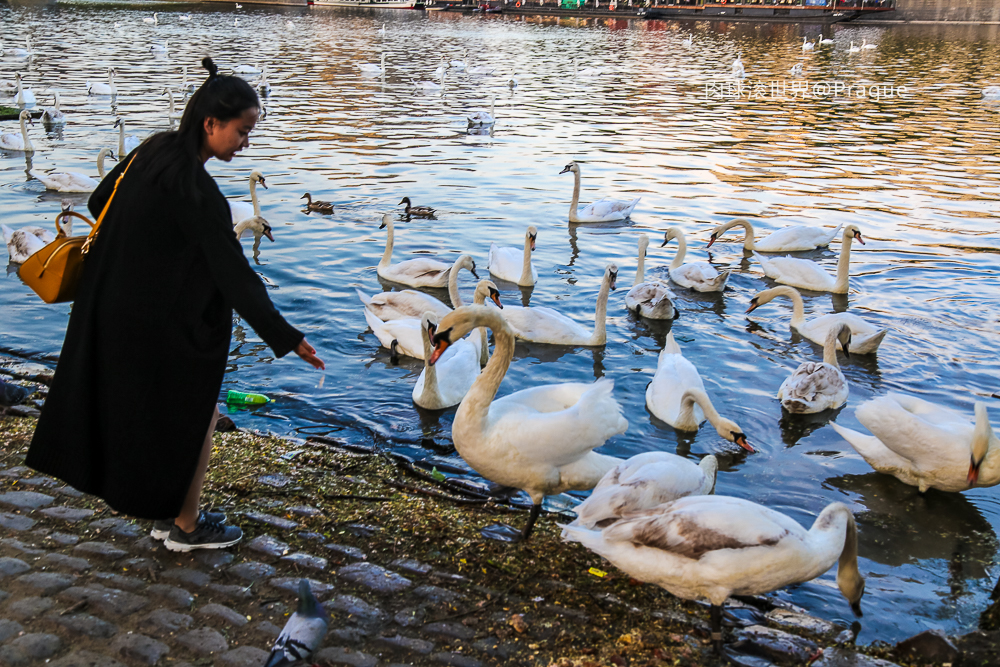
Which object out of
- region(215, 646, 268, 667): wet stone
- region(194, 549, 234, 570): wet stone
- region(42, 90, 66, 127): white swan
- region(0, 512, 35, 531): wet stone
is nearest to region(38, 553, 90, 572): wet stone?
region(0, 512, 35, 531): wet stone

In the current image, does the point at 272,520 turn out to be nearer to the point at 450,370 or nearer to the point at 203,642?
the point at 203,642

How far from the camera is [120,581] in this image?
4125 mm

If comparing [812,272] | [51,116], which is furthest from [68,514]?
[51,116]

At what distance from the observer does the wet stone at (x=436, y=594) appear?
4266mm

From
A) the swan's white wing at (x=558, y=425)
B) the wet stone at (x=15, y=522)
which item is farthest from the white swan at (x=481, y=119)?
the wet stone at (x=15, y=522)

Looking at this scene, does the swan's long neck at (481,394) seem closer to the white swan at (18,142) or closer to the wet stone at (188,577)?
the wet stone at (188,577)

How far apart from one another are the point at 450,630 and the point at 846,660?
195 centimetres

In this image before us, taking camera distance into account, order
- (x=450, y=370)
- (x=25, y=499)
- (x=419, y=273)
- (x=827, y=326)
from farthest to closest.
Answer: (x=419, y=273) → (x=827, y=326) → (x=450, y=370) → (x=25, y=499)

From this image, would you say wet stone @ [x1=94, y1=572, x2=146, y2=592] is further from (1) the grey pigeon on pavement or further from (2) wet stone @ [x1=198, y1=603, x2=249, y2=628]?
(1) the grey pigeon on pavement

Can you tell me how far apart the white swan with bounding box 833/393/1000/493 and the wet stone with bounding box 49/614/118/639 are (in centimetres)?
574

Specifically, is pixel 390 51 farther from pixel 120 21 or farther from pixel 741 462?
pixel 741 462

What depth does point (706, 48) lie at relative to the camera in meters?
51.6

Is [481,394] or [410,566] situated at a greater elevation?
[481,394]

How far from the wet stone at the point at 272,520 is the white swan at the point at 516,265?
7.18 m
